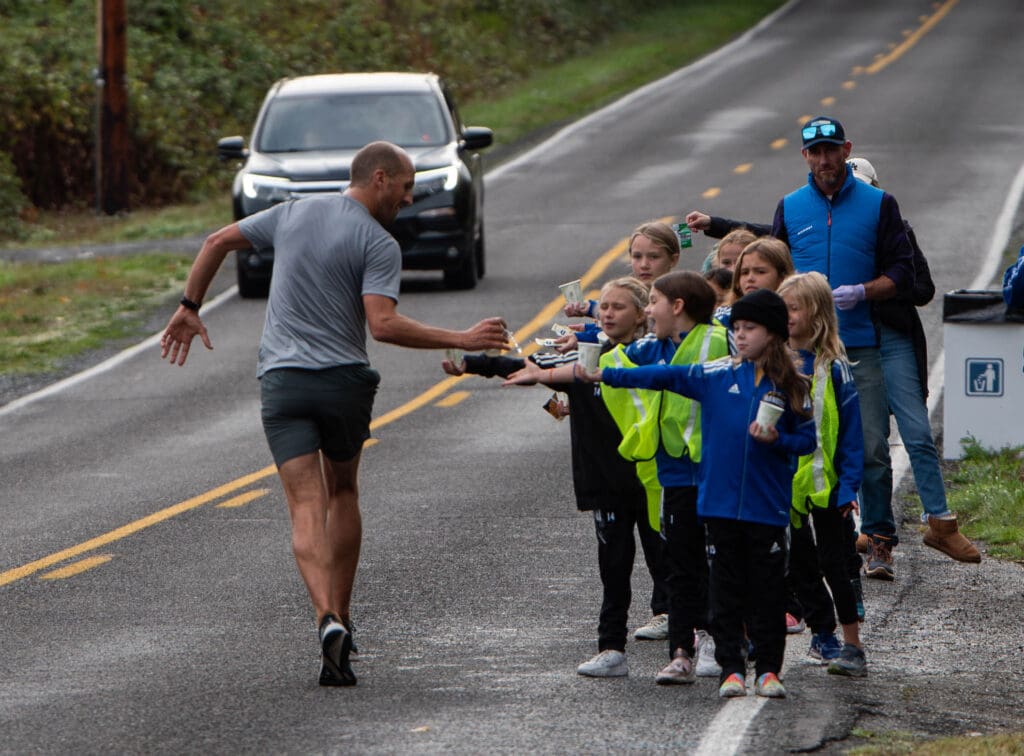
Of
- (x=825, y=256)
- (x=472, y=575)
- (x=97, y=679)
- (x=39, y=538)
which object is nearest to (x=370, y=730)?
(x=97, y=679)

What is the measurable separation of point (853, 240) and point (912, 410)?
95 cm

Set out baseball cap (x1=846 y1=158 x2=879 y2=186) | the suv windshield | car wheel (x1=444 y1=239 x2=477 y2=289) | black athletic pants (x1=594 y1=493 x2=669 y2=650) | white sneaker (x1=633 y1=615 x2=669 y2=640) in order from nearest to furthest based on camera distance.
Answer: black athletic pants (x1=594 y1=493 x2=669 y2=650) < white sneaker (x1=633 y1=615 x2=669 y2=640) < baseball cap (x1=846 y1=158 x2=879 y2=186) < car wheel (x1=444 y1=239 x2=477 y2=289) < the suv windshield

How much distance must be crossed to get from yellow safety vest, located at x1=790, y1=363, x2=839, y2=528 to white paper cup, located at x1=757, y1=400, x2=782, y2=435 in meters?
0.78

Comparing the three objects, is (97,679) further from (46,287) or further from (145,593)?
(46,287)

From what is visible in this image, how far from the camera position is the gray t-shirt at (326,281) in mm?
7953

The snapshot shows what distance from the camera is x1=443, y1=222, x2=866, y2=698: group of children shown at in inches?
289

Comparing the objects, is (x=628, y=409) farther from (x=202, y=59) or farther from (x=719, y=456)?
(x=202, y=59)

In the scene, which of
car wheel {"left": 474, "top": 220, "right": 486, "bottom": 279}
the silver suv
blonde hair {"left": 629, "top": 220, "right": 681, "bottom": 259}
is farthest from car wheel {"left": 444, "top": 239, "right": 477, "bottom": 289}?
blonde hair {"left": 629, "top": 220, "right": 681, "bottom": 259}

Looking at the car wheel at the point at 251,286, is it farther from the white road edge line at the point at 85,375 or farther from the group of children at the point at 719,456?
the group of children at the point at 719,456

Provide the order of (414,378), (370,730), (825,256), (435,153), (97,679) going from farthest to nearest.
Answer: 1. (435,153)
2. (414,378)
3. (825,256)
4. (97,679)
5. (370,730)

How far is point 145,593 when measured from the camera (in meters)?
9.57

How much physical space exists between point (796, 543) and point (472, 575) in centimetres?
226

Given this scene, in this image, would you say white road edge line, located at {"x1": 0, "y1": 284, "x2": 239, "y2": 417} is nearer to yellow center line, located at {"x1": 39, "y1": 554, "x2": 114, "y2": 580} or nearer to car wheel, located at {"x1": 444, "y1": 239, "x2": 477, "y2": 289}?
car wheel, located at {"x1": 444, "y1": 239, "x2": 477, "y2": 289}

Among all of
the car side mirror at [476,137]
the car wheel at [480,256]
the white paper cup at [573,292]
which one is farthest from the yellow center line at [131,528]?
the car wheel at [480,256]
